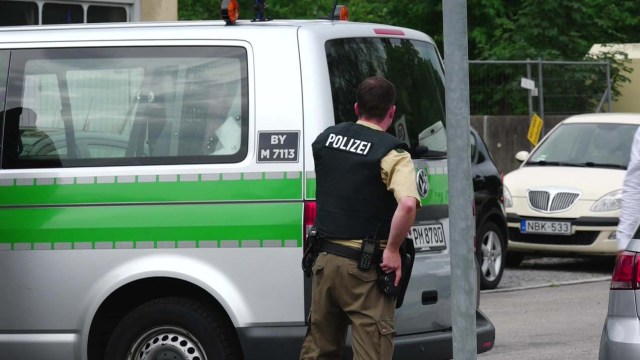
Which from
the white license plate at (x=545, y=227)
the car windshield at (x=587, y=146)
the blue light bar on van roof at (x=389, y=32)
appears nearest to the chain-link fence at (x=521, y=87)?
the car windshield at (x=587, y=146)

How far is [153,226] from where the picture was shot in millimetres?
6961

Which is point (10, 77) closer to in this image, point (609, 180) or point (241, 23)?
point (241, 23)

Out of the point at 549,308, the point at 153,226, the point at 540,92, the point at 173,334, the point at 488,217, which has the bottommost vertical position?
the point at 549,308

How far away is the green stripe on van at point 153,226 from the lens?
6.80m

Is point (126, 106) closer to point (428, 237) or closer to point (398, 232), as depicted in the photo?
point (428, 237)

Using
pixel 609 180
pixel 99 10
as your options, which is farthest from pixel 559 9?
pixel 99 10

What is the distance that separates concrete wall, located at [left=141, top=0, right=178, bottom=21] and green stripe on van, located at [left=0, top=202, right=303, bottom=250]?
27.7ft

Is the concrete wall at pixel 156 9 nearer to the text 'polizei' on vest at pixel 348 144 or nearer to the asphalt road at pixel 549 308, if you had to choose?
the asphalt road at pixel 549 308

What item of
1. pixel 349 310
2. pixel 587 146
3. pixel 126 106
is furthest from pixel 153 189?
pixel 587 146

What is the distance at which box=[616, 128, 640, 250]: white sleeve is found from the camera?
7.83 meters

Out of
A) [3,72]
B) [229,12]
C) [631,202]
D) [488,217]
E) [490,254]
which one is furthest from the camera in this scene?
[490,254]

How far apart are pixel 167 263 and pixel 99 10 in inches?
333

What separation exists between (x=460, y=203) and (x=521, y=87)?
18966 mm

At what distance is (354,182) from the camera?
20.3 ft
